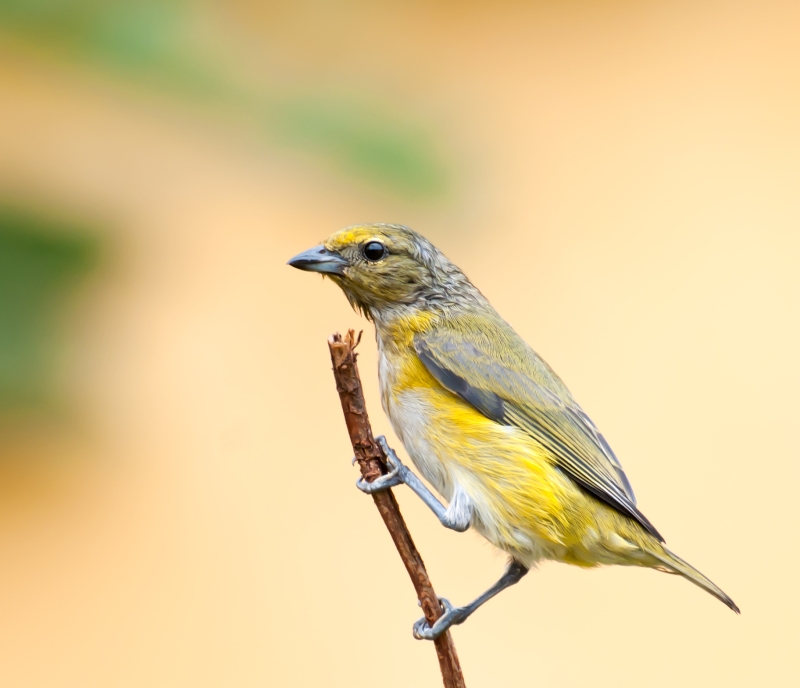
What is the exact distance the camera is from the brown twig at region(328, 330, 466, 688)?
2055 mm

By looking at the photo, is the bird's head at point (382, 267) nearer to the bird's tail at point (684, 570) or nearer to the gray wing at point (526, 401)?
the gray wing at point (526, 401)

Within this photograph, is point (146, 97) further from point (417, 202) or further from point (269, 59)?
point (269, 59)

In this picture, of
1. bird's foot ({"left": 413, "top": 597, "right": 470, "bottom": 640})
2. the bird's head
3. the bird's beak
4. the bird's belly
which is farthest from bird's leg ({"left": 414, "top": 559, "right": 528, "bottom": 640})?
the bird's beak

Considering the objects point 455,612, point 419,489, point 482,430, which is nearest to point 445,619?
point 455,612

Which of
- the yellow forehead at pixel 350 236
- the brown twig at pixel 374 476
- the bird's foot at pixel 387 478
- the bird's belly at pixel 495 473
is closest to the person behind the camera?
the brown twig at pixel 374 476

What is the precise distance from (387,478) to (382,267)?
806 mm

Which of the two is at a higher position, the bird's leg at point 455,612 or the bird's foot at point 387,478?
the bird's foot at point 387,478

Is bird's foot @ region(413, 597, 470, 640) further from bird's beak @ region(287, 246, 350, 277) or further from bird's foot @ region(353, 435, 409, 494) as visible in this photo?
bird's beak @ region(287, 246, 350, 277)

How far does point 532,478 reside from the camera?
2.71 meters

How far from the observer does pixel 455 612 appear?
2520 millimetres

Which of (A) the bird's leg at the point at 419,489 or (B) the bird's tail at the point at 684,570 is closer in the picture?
(A) the bird's leg at the point at 419,489

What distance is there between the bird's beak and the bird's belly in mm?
439

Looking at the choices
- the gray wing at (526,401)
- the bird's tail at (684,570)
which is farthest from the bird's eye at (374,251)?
the bird's tail at (684,570)

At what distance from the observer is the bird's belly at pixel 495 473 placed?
2689mm
